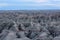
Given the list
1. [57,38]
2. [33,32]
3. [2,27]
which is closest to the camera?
[57,38]

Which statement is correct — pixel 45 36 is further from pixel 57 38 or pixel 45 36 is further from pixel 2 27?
pixel 2 27

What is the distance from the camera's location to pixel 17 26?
88.0 ft

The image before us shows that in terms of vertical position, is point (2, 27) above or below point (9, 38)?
below

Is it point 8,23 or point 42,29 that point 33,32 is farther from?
point 8,23

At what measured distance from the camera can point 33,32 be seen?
23.5 meters

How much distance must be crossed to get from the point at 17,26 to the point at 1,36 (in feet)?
17.4

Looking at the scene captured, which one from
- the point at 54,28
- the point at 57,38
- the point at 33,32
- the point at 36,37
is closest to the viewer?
the point at 57,38

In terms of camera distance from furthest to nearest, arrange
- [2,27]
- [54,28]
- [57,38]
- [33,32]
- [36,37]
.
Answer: [2,27] → [54,28] → [33,32] → [36,37] → [57,38]

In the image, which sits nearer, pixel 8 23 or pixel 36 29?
pixel 36 29

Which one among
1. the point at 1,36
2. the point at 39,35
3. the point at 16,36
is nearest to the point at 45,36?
the point at 39,35

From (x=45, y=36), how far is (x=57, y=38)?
1.32 meters

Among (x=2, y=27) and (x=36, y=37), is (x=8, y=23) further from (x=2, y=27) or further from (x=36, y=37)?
(x=36, y=37)

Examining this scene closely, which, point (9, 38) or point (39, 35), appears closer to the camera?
point (9, 38)

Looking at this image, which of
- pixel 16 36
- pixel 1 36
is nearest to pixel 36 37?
pixel 16 36
